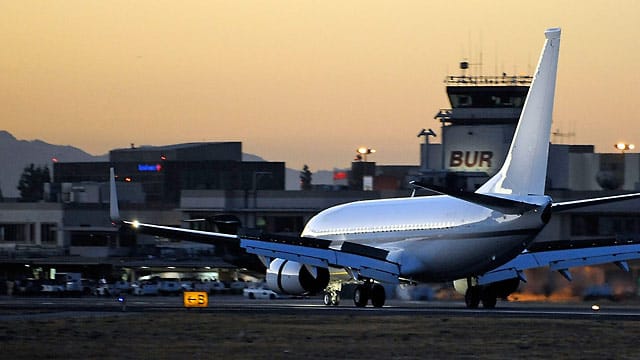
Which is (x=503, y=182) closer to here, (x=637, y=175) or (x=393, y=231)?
(x=393, y=231)

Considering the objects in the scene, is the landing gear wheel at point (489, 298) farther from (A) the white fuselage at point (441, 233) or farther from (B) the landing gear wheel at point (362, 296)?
(B) the landing gear wheel at point (362, 296)

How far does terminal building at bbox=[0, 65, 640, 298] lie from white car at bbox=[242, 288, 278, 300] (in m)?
8.45

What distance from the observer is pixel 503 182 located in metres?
51.5

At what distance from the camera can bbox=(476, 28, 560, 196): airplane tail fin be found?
49.8 metres

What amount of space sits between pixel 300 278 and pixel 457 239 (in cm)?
802

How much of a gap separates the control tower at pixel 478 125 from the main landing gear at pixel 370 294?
176 feet

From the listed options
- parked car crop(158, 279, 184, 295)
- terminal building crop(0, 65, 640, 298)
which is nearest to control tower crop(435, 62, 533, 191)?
terminal building crop(0, 65, 640, 298)

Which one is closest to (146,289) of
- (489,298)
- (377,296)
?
(377,296)

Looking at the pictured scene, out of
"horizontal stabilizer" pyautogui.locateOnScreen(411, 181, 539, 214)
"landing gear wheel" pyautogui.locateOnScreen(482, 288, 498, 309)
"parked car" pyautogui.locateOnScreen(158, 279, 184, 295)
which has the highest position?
"horizontal stabilizer" pyautogui.locateOnScreen(411, 181, 539, 214)

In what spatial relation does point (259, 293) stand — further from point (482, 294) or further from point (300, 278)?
point (482, 294)

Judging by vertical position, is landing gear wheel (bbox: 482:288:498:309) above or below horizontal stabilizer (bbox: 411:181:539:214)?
below

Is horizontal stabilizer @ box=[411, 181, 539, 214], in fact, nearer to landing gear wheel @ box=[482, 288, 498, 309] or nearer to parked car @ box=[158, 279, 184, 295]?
landing gear wheel @ box=[482, 288, 498, 309]

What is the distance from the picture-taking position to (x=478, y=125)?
113 metres

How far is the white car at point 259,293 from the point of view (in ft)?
271
